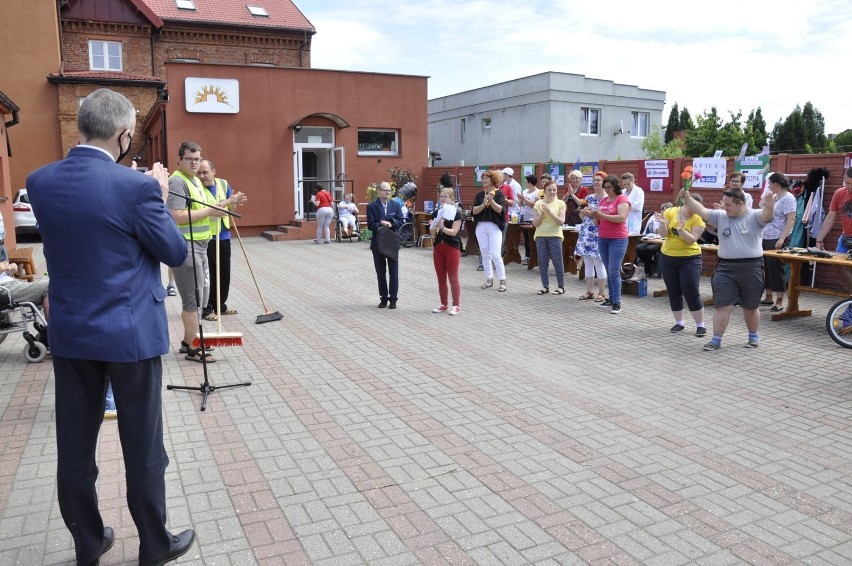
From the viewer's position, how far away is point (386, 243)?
32.7ft

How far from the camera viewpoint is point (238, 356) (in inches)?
291

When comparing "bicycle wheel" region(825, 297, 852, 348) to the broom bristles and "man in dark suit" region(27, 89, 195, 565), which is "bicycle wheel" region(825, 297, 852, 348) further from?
"man in dark suit" region(27, 89, 195, 565)

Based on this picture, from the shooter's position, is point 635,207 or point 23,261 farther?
point 635,207

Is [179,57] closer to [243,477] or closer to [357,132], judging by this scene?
[357,132]

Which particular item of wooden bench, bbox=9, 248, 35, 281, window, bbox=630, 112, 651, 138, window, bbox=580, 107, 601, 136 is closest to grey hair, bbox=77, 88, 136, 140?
wooden bench, bbox=9, 248, 35, 281

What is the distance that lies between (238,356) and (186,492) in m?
3.32

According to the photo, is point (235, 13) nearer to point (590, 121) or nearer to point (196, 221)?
point (590, 121)

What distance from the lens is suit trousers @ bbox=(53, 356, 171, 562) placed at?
3066 mm

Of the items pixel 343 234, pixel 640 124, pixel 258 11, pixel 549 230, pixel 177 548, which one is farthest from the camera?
pixel 640 124

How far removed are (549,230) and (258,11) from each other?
91.5ft

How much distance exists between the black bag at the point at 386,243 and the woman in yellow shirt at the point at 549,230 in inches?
100

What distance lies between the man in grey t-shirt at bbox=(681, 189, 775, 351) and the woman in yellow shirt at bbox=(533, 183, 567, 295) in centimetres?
333

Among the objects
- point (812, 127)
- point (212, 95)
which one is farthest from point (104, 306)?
point (812, 127)

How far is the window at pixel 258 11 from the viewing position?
33.8 meters
